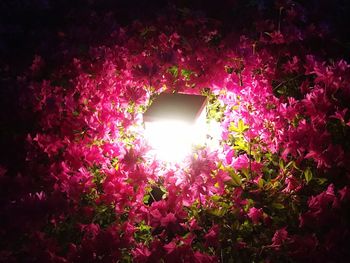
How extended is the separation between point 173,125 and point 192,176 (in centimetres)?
62

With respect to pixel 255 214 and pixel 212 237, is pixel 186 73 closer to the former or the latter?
pixel 255 214

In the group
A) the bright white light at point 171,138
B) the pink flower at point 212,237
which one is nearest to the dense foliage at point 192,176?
the pink flower at point 212,237

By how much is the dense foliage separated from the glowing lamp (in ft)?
0.59

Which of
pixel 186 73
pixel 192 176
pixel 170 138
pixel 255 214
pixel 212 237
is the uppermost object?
pixel 186 73

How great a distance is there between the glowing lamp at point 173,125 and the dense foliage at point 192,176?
180mm

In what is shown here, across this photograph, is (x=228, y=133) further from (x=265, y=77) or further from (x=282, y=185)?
(x=265, y=77)

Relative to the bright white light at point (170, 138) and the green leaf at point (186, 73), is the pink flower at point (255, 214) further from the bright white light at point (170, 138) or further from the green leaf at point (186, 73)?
the green leaf at point (186, 73)

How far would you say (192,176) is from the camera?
98.0 inches

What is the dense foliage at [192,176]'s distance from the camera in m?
2.43

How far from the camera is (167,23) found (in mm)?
5496

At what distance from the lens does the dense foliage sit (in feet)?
7.98

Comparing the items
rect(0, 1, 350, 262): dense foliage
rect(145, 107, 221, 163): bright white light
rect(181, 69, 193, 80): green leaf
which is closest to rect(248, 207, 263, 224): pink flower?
rect(0, 1, 350, 262): dense foliage

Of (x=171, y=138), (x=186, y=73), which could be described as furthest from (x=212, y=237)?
(x=186, y=73)

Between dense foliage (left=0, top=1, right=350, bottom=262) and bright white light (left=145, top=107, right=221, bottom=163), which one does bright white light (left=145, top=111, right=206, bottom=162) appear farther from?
dense foliage (left=0, top=1, right=350, bottom=262)
